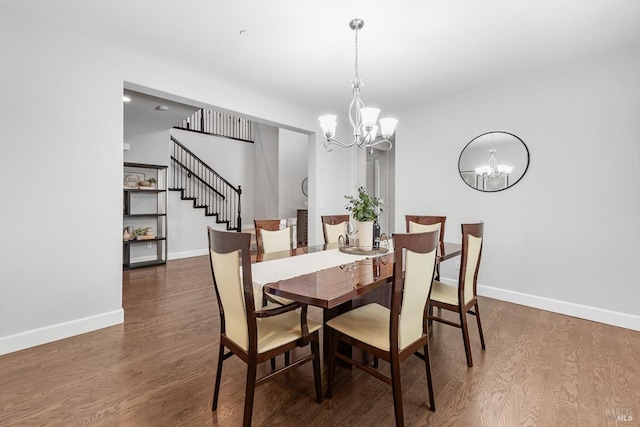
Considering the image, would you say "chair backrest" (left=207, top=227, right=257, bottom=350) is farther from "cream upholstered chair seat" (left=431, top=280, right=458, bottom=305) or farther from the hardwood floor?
"cream upholstered chair seat" (left=431, top=280, right=458, bottom=305)

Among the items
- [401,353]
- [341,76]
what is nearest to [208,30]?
[341,76]

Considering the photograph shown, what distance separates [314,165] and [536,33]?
295cm

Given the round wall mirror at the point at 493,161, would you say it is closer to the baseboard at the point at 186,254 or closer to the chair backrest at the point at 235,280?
the chair backrest at the point at 235,280

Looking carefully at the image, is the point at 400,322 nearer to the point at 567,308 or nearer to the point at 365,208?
the point at 365,208

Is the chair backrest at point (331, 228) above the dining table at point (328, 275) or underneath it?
above

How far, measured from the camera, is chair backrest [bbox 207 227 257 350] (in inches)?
54.2

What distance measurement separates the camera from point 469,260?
216 cm

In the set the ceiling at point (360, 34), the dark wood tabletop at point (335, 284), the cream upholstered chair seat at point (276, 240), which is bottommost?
the dark wood tabletop at point (335, 284)

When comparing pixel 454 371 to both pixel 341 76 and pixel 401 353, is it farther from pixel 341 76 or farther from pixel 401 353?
pixel 341 76

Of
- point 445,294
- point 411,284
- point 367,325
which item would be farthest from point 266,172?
point 411,284

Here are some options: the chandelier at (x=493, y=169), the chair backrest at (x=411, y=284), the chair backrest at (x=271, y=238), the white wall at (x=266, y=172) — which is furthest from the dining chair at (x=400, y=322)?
the white wall at (x=266, y=172)

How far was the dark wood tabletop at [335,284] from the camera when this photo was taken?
1359mm

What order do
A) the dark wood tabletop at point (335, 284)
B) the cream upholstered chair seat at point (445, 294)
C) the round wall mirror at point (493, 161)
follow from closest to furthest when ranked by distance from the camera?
the dark wood tabletop at point (335, 284), the cream upholstered chair seat at point (445, 294), the round wall mirror at point (493, 161)

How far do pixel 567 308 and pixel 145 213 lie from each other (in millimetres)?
6138
